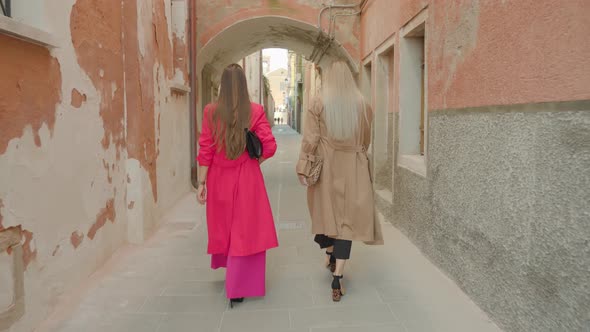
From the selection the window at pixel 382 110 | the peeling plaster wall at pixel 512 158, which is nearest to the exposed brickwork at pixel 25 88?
the peeling plaster wall at pixel 512 158

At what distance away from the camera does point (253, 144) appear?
11.7ft

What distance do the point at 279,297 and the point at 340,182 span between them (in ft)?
3.20

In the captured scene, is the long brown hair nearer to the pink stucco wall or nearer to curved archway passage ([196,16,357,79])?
the pink stucco wall

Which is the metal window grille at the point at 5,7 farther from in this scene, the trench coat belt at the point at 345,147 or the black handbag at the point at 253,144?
the trench coat belt at the point at 345,147

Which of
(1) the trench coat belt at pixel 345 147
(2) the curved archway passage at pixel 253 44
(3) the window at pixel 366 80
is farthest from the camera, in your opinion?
(2) the curved archway passage at pixel 253 44

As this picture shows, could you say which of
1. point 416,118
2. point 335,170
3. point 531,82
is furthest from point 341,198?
point 416,118

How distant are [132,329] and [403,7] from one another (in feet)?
14.9

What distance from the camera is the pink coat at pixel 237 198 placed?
359 cm

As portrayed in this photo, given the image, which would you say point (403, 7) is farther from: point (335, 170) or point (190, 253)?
point (190, 253)

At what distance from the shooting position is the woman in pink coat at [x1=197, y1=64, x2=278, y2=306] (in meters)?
3.52

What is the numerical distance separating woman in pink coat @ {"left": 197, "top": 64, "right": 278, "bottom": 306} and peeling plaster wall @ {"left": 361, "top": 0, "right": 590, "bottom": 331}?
1.45 meters

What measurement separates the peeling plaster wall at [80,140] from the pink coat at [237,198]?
39.1 inches

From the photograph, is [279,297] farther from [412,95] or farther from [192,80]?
[192,80]

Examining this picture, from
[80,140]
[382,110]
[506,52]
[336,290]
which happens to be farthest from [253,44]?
[506,52]
